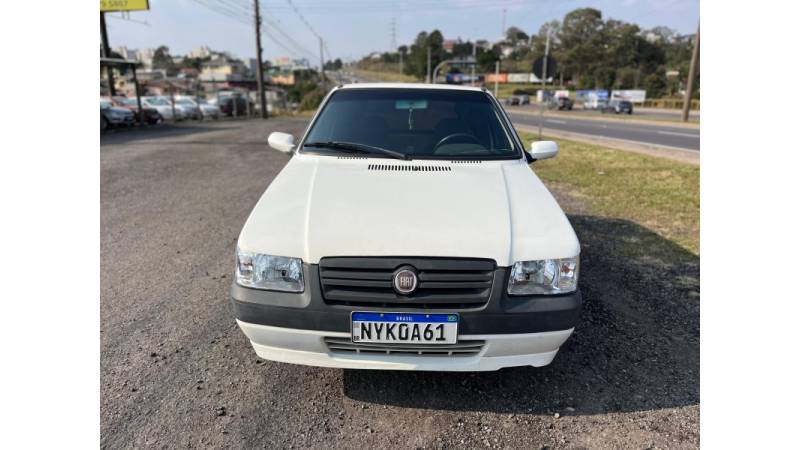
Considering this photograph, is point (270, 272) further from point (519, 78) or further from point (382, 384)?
point (519, 78)

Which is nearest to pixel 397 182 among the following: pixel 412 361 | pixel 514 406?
pixel 412 361

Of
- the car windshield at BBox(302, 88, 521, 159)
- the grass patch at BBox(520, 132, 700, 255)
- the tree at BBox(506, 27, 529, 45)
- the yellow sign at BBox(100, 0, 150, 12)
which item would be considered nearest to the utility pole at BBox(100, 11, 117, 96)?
the yellow sign at BBox(100, 0, 150, 12)


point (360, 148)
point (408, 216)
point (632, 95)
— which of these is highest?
point (632, 95)

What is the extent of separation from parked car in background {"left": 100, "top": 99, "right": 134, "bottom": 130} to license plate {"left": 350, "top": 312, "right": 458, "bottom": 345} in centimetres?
1854

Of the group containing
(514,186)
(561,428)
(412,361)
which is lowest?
(561,428)

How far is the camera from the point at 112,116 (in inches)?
691

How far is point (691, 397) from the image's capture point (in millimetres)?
2645

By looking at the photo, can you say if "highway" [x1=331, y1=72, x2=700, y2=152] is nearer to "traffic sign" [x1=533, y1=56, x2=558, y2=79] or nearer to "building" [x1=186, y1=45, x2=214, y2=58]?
"traffic sign" [x1=533, y1=56, x2=558, y2=79]

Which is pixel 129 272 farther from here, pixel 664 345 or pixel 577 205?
pixel 577 205

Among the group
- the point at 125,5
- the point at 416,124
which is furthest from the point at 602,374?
the point at 125,5

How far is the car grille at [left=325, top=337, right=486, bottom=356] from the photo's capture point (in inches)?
89.4

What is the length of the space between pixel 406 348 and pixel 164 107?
25.4m

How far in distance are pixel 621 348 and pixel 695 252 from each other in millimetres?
2577

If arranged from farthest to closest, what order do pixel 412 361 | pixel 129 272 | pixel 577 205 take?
pixel 577 205 → pixel 129 272 → pixel 412 361
